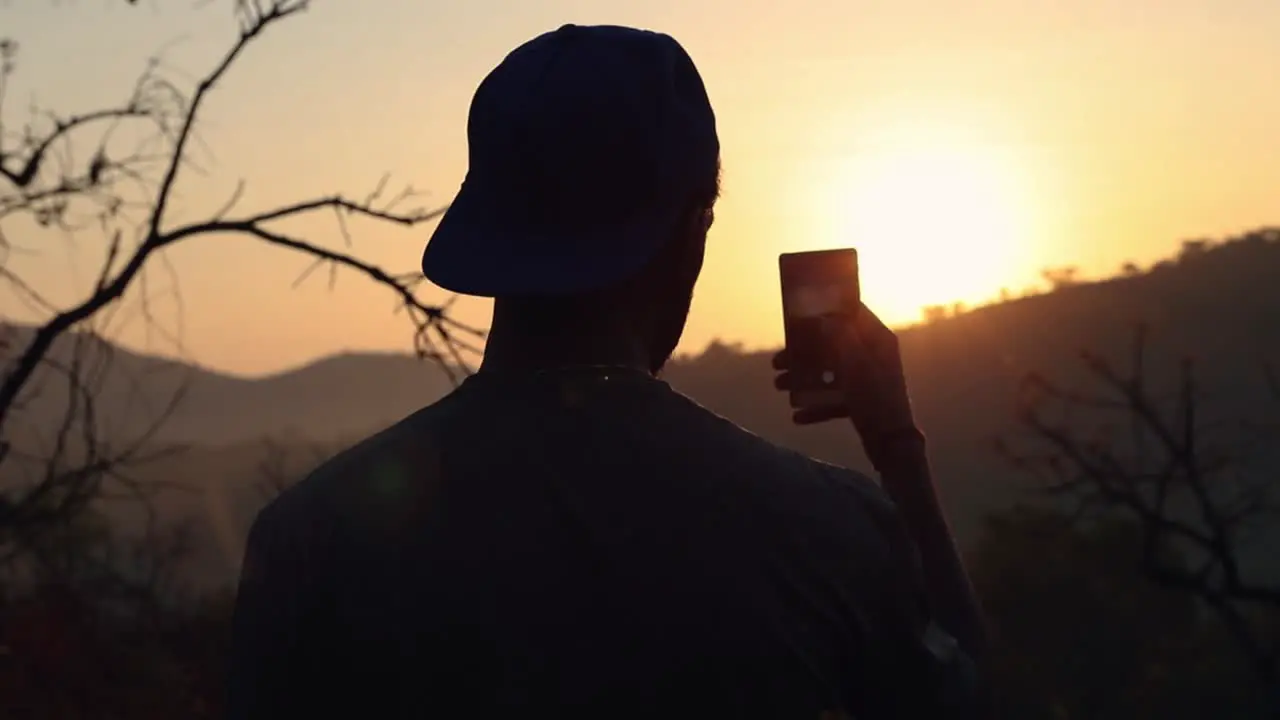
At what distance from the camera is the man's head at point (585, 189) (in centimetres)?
149

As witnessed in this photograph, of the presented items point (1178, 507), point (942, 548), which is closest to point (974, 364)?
point (1178, 507)

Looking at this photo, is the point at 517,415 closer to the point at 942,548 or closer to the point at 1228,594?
the point at 942,548

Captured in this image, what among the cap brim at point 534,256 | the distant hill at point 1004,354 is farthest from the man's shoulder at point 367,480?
the distant hill at point 1004,354

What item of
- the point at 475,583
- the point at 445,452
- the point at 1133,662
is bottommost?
the point at 1133,662

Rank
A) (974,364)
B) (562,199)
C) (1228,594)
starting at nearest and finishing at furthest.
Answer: (562,199) < (1228,594) < (974,364)

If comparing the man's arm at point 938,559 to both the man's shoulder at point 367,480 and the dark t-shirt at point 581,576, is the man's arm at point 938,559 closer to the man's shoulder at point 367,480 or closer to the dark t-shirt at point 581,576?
the dark t-shirt at point 581,576

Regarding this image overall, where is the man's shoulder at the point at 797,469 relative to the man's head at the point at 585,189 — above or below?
below

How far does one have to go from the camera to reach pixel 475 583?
1401 mm

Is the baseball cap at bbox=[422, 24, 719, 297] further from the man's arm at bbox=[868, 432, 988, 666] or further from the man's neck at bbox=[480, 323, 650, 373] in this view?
the man's arm at bbox=[868, 432, 988, 666]

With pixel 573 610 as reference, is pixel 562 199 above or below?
above

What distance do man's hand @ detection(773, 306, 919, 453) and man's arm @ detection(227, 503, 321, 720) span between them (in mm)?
579

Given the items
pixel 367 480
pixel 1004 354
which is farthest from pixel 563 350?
pixel 1004 354

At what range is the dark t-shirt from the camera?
4.56ft

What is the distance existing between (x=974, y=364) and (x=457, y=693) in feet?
96.2
